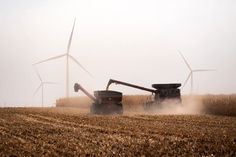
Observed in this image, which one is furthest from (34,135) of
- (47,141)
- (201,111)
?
(201,111)

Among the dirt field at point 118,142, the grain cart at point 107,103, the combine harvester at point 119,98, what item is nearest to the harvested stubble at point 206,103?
the combine harvester at point 119,98

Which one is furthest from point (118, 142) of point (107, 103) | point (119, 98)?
point (119, 98)

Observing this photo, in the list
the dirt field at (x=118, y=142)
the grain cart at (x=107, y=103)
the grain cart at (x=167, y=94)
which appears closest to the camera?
the dirt field at (x=118, y=142)

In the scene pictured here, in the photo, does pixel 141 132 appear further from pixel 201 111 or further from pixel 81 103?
pixel 81 103

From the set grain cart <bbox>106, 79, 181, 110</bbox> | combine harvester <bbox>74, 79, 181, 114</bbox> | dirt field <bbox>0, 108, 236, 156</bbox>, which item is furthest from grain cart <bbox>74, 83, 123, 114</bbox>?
dirt field <bbox>0, 108, 236, 156</bbox>

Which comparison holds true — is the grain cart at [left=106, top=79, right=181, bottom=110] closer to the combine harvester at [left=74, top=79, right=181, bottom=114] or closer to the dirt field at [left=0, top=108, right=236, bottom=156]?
the combine harvester at [left=74, top=79, right=181, bottom=114]

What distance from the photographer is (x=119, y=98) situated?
3170 cm

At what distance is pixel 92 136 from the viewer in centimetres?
1638

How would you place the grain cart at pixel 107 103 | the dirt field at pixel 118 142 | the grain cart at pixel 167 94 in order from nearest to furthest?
the dirt field at pixel 118 142 → the grain cart at pixel 107 103 → the grain cart at pixel 167 94

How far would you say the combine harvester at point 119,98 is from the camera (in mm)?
31172

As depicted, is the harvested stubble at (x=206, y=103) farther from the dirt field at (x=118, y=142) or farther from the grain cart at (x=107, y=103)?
the dirt field at (x=118, y=142)

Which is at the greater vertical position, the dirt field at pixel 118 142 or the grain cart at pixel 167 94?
the grain cart at pixel 167 94

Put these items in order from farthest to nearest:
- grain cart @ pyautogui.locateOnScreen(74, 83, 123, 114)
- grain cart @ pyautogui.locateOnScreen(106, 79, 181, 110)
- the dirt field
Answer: grain cart @ pyautogui.locateOnScreen(106, 79, 181, 110) < grain cart @ pyautogui.locateOnScreen(74, 83, 123, 114) < the dirt field

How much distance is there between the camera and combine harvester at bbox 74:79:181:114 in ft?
102
